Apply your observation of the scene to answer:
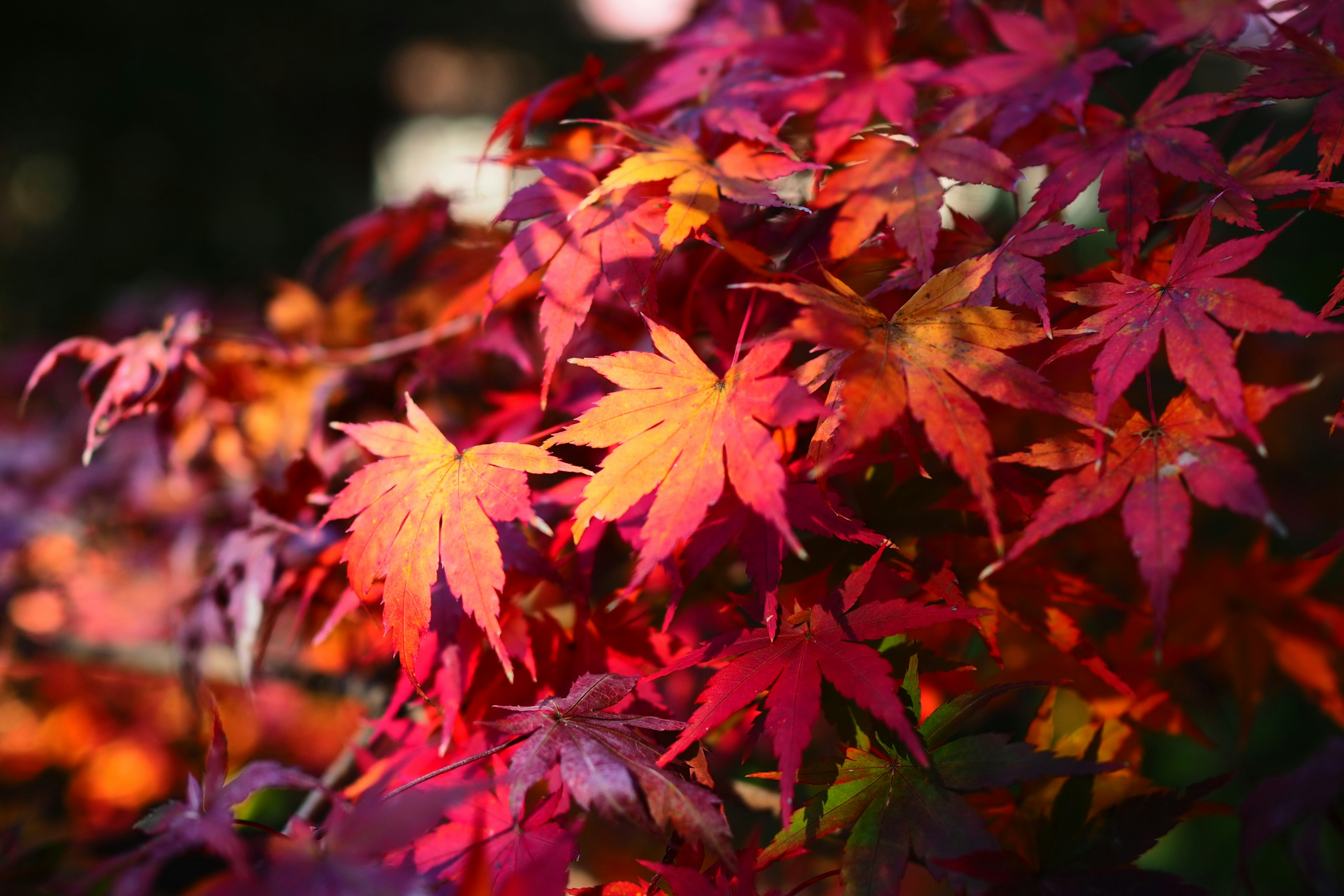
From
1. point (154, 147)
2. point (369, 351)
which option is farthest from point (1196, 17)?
point (154, 147)

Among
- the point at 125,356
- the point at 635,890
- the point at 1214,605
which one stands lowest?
the point at 1214,605

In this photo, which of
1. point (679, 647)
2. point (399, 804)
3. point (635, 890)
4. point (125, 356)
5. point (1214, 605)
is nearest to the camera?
point (399, 804)

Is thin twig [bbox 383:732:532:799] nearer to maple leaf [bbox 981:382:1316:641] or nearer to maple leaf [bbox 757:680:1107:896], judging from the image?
maple leaf [bbox 757:680:1107:896]

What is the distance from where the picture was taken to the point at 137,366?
0.83 m

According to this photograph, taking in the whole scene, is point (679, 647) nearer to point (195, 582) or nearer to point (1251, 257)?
point (1251, 257)

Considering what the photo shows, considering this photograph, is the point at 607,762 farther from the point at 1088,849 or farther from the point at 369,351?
the point at 369,351

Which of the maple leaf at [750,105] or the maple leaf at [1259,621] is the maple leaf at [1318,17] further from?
the maple leaf at [1259,621]

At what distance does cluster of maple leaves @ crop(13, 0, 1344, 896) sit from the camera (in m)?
0.49

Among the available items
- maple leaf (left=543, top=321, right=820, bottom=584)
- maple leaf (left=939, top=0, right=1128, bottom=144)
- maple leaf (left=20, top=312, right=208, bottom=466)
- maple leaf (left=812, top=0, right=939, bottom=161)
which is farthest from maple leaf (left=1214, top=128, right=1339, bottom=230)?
maple leaf (left=20, top=312, right=208, bottom=466)

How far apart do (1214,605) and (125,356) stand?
53.6 inches


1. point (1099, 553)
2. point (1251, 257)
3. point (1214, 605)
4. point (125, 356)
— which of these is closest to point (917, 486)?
point (1251, 257)

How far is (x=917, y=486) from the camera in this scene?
633mm

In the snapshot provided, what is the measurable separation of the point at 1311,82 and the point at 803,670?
1.97ft

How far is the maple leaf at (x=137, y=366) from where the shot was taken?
32.2 inches
